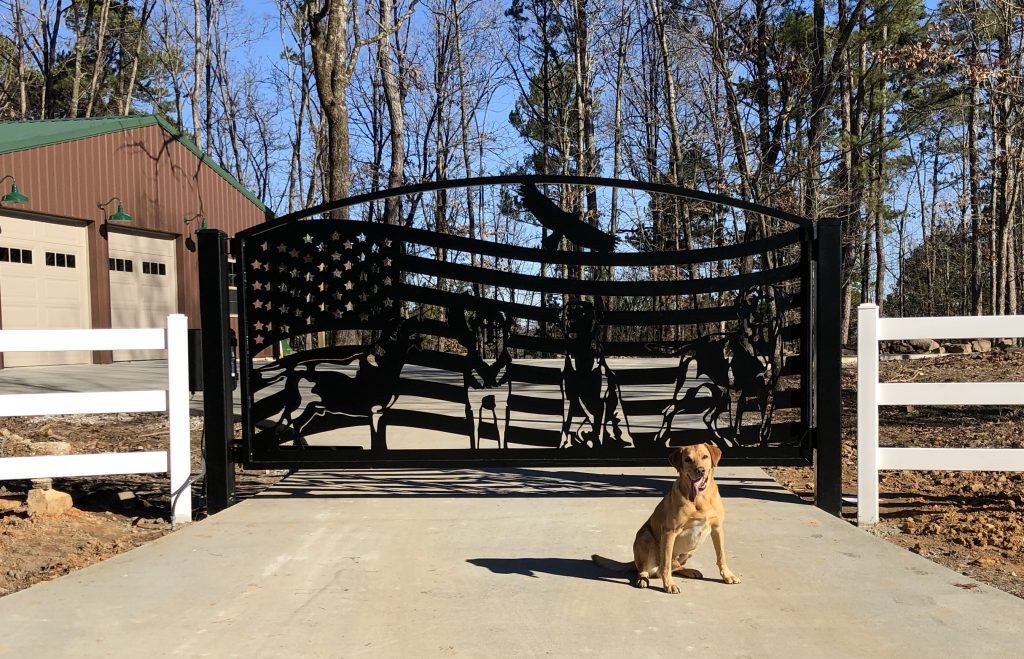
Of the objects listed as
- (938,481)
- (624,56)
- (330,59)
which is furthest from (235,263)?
(624,56)

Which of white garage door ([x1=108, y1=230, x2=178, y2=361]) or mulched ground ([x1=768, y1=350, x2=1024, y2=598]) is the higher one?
white garage door ([x1=108, y1=230, x2=178, y2=361])

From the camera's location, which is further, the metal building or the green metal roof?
the metal building

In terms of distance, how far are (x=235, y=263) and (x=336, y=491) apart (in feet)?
6.09

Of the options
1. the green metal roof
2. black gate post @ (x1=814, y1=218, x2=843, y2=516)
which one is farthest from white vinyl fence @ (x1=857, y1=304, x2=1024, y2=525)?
the green metal roof

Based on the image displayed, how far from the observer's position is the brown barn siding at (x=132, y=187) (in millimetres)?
15445

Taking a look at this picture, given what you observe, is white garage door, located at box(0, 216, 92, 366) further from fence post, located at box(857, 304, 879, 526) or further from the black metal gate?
fence post, located at box(857, 304, 879, 526)

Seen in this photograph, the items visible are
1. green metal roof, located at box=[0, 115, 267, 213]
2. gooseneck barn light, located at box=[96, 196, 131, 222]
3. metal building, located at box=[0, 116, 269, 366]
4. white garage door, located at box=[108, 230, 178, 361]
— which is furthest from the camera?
white garage door, located at box=[108, 230, 178, 361]

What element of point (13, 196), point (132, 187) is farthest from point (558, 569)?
point (132, 187)

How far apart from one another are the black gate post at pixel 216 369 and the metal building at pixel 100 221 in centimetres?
1067

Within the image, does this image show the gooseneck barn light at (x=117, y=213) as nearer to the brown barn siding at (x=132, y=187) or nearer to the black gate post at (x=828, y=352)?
the brown barn siding at (x=132, y=187)

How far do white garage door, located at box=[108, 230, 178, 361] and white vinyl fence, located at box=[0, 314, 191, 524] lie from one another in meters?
12.9

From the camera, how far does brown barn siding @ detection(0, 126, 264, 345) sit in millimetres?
15445

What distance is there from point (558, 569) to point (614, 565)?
0.95 feet

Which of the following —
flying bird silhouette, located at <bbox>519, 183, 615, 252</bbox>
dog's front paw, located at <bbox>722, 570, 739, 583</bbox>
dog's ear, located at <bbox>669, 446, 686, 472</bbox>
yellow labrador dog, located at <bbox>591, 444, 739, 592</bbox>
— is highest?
flying bird silhouette, located at <bbox>519, 183, 615, 252</bbox>
